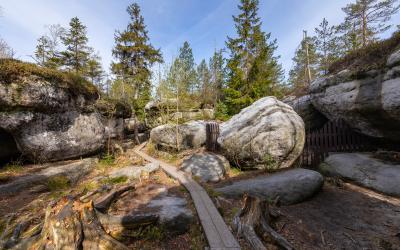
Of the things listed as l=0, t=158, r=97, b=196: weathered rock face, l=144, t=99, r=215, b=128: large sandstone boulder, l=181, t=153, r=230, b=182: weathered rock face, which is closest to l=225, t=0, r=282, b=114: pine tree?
l=144, t=99, r=215, b=128: large sandstone boulder

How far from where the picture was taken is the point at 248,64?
2058 cm

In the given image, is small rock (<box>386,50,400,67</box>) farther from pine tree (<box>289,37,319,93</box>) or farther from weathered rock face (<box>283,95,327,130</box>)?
pine tree (<box>289,37,319,93</box>)

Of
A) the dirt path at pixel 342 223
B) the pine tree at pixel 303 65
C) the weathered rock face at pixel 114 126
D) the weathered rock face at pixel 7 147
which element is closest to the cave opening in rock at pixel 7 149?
the weathered rock face at pixel 7 147

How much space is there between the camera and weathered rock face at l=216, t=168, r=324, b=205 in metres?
6.97

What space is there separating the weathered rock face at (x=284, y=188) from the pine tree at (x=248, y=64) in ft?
43.1

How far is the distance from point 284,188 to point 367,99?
20.4 feet

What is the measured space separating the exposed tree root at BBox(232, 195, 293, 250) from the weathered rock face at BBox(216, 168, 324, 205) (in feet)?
5.80

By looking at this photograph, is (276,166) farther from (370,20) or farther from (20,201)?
(370,20)

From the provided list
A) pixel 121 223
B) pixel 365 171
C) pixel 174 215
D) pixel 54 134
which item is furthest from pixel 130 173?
pixel 365 171

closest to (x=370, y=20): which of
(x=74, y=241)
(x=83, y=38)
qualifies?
(x=74, y=241)

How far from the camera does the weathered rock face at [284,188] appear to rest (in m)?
6.97

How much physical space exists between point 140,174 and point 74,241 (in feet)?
19.3

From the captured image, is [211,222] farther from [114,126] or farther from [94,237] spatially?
[114,126]

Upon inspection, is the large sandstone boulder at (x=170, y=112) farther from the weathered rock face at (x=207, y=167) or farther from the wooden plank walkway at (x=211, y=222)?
the wooden plank walkway at (x=211, y=222)
